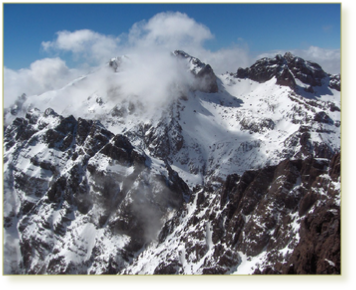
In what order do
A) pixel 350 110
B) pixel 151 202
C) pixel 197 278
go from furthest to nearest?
pixel 151 202, pixel 350 110, pixel 197 278

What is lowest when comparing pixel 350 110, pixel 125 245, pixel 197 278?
pixel 125 245

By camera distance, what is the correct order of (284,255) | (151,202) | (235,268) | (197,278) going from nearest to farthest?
(197,278) < (284,255) < (235,268) < (151,202)

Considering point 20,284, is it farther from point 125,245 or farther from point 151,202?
point 151,202

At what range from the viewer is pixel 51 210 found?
7480 inches

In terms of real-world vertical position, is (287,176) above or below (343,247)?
above

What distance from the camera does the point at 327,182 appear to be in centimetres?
8231

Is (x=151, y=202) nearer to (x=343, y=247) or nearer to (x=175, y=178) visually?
(x=175, y=178)

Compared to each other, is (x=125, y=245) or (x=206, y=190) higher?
(x=206, y=190)

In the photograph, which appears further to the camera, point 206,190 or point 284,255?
point 206,190

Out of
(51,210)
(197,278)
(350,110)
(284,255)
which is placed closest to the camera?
(197,278)

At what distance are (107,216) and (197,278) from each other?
140352 millimetres

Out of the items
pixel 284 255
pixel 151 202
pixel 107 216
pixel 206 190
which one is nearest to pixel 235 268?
pixel 284 255

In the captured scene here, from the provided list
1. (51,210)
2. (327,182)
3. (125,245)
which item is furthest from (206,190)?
(51,210)

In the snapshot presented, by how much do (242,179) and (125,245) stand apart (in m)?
70.2
